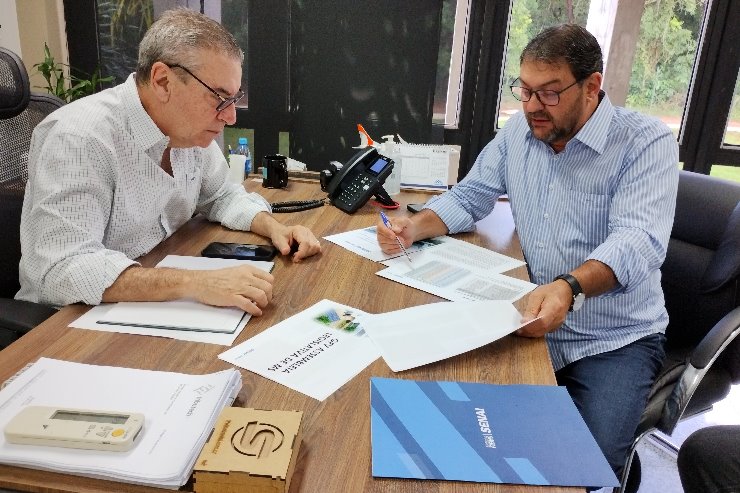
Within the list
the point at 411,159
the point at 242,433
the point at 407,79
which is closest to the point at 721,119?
the point at 407,79

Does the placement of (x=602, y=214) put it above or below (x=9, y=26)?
below

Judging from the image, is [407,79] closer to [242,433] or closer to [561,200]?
[561,200]

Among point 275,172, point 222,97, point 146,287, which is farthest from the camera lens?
point 275,172

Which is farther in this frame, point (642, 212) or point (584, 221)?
point (584, 221)

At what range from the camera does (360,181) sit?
1986 millimetres

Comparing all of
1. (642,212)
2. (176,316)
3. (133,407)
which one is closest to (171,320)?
(176,316)

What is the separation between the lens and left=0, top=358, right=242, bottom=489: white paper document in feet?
2.27

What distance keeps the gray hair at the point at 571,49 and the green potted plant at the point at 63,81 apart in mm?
2491

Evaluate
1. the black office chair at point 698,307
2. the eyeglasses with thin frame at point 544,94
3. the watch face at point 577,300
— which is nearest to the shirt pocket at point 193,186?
the eyeglasses with thin frame at point 544,94

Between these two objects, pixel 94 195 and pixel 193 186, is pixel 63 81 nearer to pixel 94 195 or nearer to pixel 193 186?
pixel 193 186

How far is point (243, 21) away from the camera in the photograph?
3080 millimetres

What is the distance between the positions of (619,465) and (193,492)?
1.10 meters

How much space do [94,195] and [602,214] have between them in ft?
4.33

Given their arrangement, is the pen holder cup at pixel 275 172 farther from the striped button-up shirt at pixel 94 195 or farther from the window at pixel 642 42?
the window at pixel 642 42
